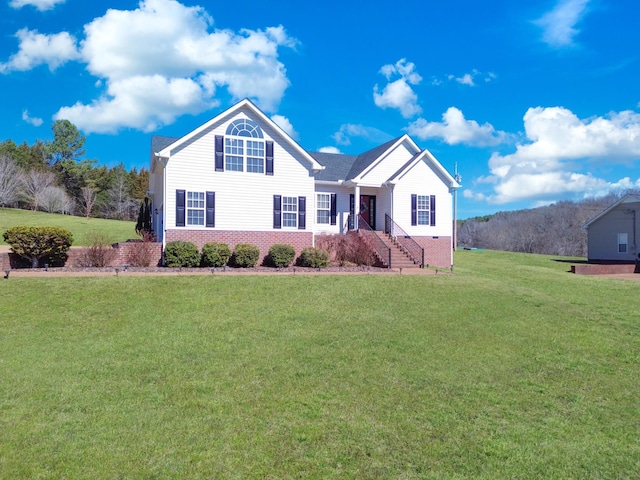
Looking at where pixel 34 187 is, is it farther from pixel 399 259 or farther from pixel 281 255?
pixel 399 259

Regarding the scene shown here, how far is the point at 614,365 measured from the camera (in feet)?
28.0

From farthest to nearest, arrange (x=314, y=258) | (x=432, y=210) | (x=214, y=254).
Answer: (x=432, y=210)
(x=314, y=258)
(x=214, y=254)

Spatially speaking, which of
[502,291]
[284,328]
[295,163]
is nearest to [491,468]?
[284,328]

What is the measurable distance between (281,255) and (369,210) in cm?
836

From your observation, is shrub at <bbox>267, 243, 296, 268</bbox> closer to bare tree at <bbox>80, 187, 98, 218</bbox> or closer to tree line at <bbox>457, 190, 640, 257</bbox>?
bare tree at <bbox>80, 187, 98, 218</bbox>

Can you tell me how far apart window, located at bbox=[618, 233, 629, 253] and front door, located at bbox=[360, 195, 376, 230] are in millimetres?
20030

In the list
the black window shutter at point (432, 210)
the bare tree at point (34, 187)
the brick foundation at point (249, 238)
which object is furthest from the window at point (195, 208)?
the bare tree at point (34, 187)

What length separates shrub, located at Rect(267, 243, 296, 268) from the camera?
18266 millimetres

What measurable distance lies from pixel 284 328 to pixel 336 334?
116 centimetres

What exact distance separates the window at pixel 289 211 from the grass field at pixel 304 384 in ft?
24.7

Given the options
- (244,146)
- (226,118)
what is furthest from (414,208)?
(226,118)

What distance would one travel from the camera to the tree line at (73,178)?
5416cm

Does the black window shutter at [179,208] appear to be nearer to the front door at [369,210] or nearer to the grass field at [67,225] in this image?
the front door at [369,210]

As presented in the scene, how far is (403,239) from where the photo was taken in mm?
22656
